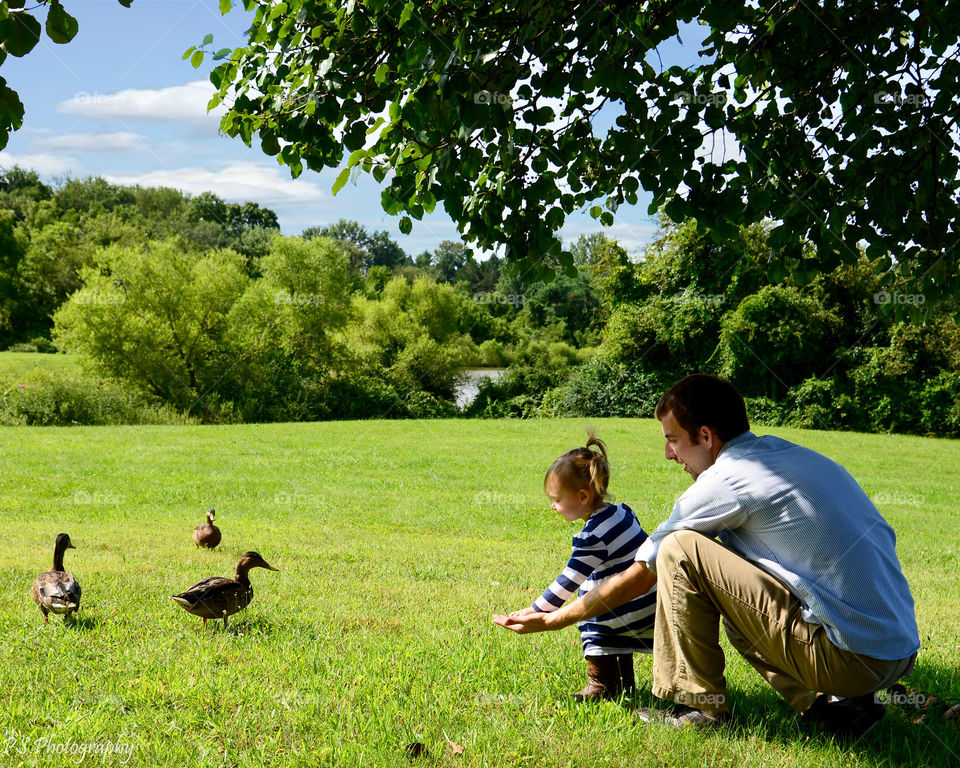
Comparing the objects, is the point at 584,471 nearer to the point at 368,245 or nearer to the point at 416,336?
the point at 416,336

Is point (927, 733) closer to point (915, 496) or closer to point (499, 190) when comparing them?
point (499, 190)

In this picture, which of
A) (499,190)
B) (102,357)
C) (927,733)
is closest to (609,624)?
(927,733)

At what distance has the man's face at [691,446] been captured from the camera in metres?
3.50

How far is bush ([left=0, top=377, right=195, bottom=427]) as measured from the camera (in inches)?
926

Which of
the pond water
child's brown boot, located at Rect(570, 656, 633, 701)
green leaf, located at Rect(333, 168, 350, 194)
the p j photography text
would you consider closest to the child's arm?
child's brown boot, located at Rect(570, 656, 633, 701)

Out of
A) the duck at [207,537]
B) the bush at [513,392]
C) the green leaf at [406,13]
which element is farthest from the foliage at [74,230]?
the green leaf at [406,13]

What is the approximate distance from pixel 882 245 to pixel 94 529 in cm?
859

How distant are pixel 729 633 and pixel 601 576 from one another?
65cm

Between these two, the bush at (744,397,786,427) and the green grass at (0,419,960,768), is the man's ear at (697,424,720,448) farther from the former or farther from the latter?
the bush at (744,397,786,427)

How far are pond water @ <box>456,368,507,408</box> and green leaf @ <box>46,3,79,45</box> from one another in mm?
33426

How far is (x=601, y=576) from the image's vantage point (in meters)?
3.80

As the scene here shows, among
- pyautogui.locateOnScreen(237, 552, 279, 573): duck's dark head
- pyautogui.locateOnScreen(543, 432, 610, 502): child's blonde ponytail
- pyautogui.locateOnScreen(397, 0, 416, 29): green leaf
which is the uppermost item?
pyautogui.locateOnScreen(397, 0, 416, 29): green leaf

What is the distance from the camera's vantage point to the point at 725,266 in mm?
6152

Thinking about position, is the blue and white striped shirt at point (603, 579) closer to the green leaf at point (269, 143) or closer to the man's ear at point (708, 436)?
the man's ear at point (708, 436)
